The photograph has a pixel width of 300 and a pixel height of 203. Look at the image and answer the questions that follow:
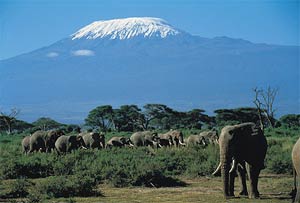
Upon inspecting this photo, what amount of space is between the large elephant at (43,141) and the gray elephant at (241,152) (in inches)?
526

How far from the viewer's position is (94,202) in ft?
40.4

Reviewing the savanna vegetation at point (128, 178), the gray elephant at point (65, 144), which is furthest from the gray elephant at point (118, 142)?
the savanna vegetation at point (128, 178)

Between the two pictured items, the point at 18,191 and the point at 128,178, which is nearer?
the point at 18,191

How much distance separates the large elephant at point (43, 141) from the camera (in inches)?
982

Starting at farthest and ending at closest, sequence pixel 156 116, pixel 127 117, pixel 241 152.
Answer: pixel 156 116 → pixel 127 117 → pixel 241 152

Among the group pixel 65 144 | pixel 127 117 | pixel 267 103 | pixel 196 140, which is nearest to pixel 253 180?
pixel 65 144

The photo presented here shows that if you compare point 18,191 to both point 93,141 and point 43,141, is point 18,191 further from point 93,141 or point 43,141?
point 93,141

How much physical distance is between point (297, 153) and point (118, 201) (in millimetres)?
4051

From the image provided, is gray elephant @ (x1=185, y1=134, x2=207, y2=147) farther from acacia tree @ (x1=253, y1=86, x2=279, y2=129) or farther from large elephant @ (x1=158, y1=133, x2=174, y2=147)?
acacia tree @ (x1=253, y1=86, x2=279, y2=129)

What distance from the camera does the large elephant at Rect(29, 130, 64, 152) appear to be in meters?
24.9

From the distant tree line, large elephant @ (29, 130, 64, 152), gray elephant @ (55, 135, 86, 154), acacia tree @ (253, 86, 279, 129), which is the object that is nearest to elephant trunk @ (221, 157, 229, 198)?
gray elephant @ (55, 135, 86, 154)

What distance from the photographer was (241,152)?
1305cm

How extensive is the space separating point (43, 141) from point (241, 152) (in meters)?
13.9

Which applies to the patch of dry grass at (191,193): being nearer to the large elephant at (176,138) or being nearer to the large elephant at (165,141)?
the large elephant at (176,138)
